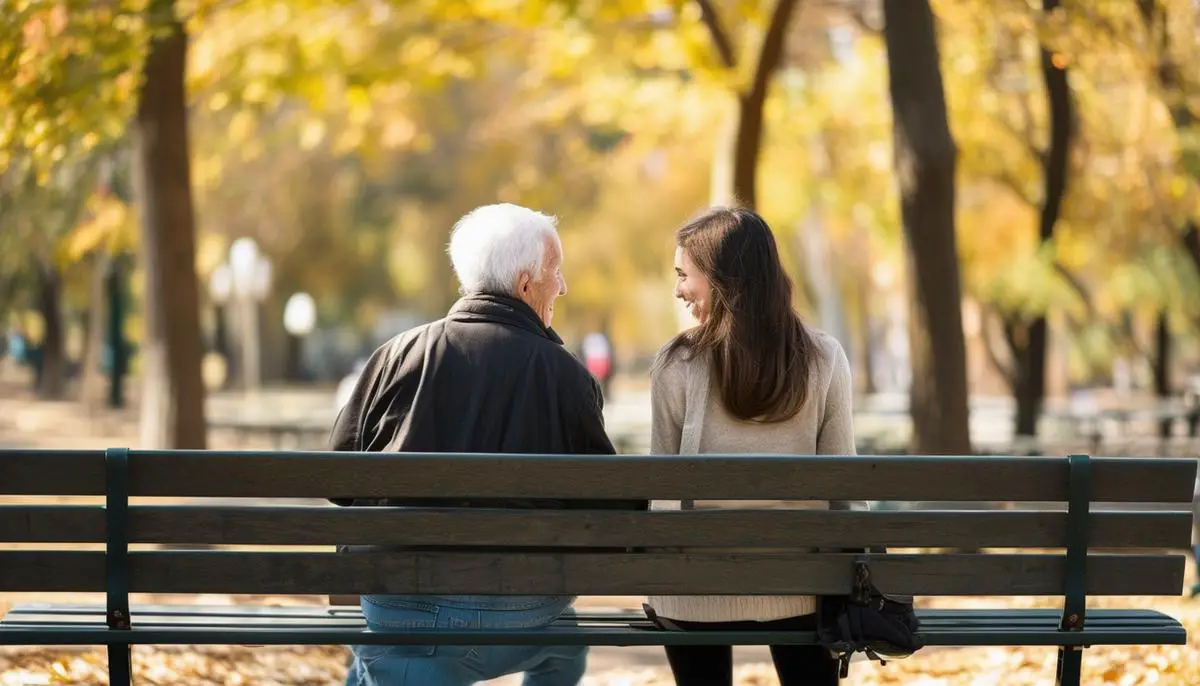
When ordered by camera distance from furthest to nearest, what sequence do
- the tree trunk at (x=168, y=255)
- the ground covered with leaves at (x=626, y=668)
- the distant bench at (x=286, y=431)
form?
the distant bench at (x=286, y=431)
the tree trunk at (x=168, y=255)
the ground covered with leaves at (x=626, y=668)

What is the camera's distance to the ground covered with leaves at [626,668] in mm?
6863

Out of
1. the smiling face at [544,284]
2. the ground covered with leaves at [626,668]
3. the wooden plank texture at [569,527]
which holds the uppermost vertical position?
the smiling face at [544,284]

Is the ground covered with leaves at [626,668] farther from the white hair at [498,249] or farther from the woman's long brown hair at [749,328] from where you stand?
the woman's long brown hair at [749,328]

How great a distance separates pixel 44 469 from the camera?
14.7 ft

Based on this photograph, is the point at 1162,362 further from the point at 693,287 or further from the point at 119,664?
the point at 119,664

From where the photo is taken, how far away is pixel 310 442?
84.3ft

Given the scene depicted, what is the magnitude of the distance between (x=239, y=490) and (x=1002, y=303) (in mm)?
16794

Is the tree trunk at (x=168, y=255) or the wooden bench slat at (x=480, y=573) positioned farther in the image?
the tree trunk at (x=168, y=255)

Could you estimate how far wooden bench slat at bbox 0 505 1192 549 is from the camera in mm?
4469

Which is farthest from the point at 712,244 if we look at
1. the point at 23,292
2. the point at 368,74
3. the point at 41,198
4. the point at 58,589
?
the point at 23,292

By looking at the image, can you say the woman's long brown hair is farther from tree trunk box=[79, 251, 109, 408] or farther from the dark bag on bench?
tree trunk box=[79, 251, 109, 408]

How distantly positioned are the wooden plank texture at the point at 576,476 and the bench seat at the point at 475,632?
0.38 meters

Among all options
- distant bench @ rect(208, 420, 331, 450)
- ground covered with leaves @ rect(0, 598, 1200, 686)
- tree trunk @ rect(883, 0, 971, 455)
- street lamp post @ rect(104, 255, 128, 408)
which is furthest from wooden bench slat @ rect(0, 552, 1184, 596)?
street lamp post @ rect(104, 255, 128, 408)

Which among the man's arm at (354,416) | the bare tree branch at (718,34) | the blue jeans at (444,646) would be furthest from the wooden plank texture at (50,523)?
the bare tree branch at (718,34)
